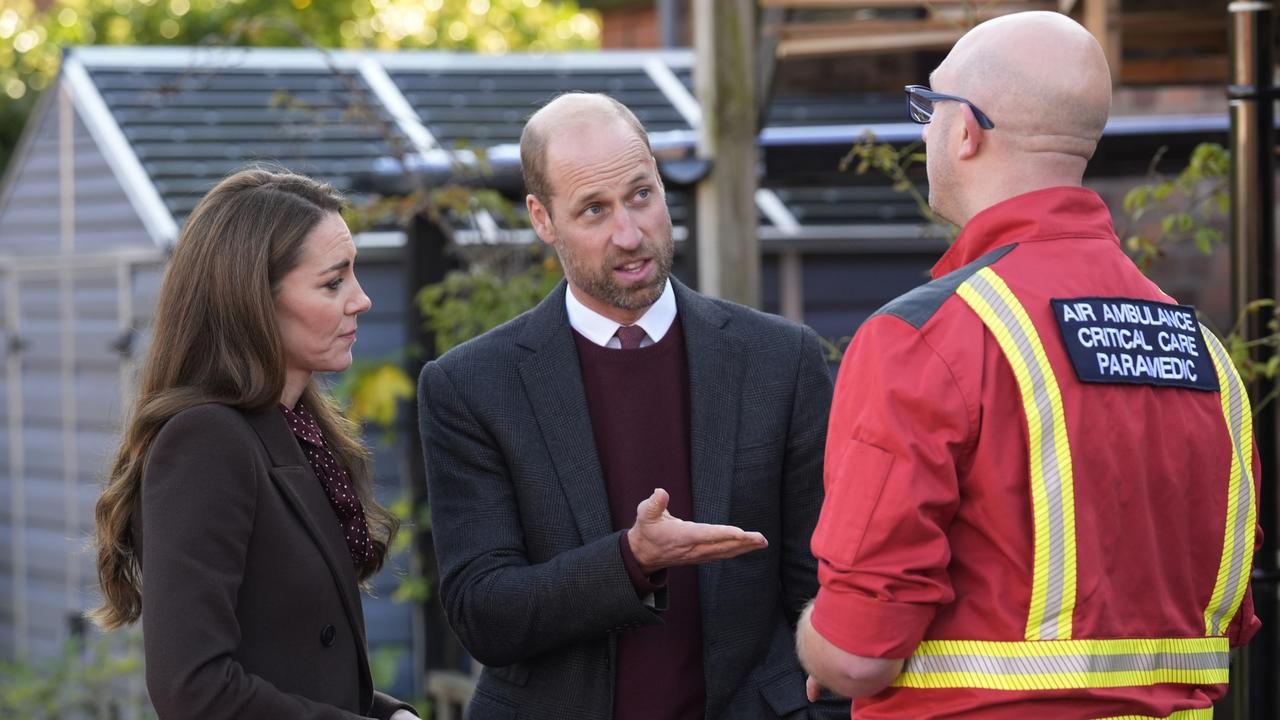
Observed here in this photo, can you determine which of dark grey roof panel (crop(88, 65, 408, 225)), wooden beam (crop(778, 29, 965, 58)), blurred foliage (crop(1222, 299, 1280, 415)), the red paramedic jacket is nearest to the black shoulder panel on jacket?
the red paramedic jacket

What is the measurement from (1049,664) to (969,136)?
26.8 inches

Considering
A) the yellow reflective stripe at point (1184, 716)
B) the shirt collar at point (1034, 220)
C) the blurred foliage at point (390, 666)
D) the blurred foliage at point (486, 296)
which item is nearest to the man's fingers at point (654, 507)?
the shirt collar at point (1034, 220)

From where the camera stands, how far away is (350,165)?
7.53 metres

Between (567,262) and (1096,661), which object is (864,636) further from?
(567,262)

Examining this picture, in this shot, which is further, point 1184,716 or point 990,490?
point 1184,716

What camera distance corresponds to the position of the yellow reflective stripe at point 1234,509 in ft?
6.73

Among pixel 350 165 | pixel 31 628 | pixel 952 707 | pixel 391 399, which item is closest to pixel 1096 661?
pixel 952 707

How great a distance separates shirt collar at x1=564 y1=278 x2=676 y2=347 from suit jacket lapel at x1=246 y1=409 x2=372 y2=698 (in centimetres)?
59

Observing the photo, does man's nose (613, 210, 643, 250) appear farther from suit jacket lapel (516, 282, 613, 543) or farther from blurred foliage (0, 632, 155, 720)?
blurred foliage (0, 632, 155, 720)

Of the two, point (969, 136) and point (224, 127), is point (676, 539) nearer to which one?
point (969, 136)

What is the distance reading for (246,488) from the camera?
233cm

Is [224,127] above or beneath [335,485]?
above

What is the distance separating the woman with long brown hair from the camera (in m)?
2.23

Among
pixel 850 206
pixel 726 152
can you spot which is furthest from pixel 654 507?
pixel 850 206
